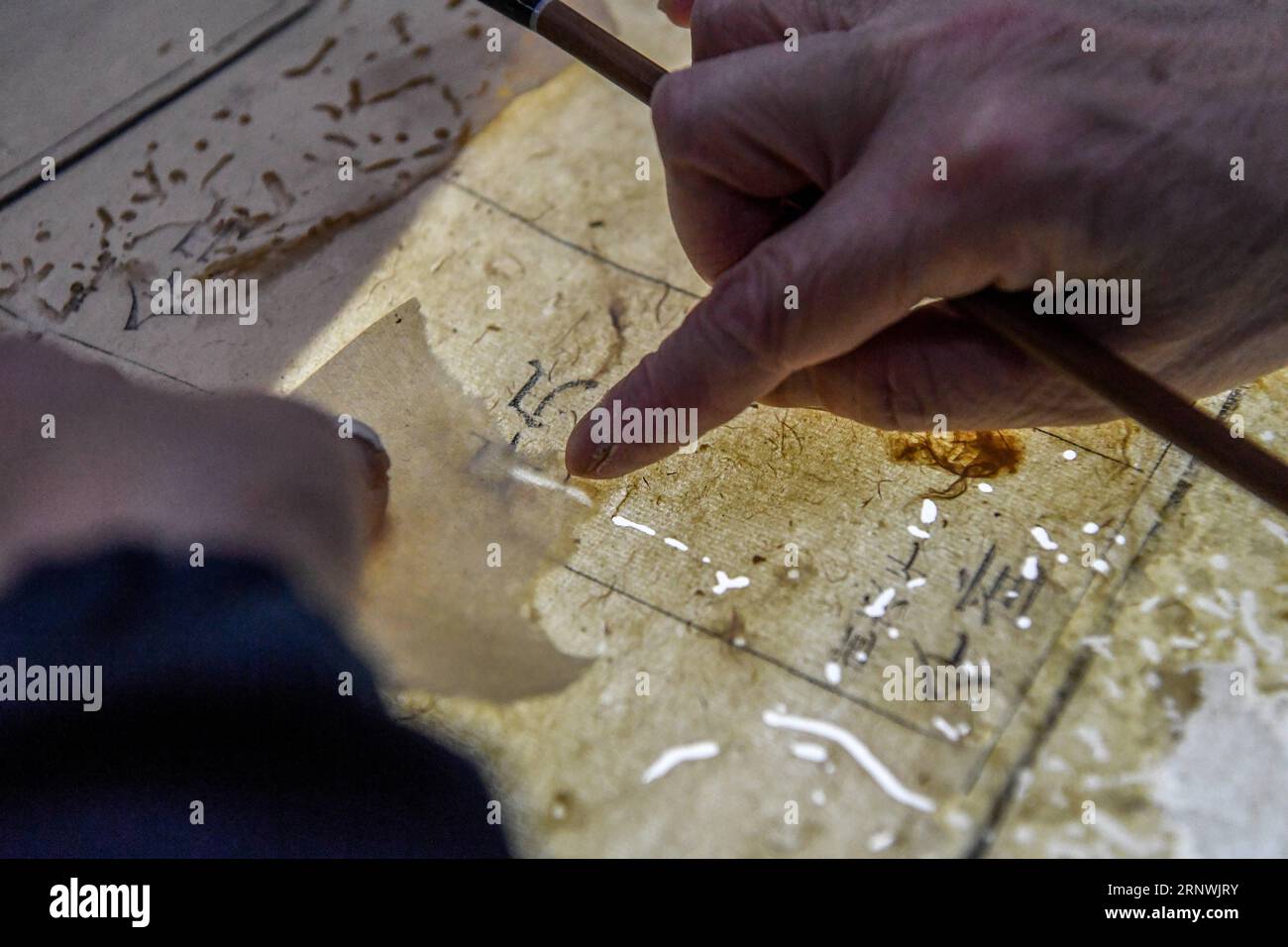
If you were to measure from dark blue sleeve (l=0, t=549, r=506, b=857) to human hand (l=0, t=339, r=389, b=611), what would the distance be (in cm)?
3

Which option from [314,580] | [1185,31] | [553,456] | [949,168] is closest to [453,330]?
[553,456]

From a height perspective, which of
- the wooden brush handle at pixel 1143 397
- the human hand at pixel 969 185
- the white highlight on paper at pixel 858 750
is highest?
the human hand at pixel 969 185

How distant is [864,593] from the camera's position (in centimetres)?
91

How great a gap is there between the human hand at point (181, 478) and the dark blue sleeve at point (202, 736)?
1.0 inches

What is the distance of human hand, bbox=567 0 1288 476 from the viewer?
0.77 m

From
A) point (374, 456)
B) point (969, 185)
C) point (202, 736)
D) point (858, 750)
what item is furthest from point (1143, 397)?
point (202, 736)

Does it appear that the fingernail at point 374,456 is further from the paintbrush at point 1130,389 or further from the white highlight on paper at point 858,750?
the paintbrush at point 1130,389

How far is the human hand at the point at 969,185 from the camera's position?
77 centimetres

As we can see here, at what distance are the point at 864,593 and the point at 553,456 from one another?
1.00 ft

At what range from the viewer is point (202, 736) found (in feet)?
2.81

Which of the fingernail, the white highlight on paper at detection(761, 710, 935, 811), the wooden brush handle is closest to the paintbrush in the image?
the wooden brush handle

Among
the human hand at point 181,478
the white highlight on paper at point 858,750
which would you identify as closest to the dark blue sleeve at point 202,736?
the human hand at point 181,478

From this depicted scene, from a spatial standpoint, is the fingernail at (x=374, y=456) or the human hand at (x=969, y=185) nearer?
the human hand at (x=969, y=185)

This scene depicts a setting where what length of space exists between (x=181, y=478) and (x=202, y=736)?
23cm
